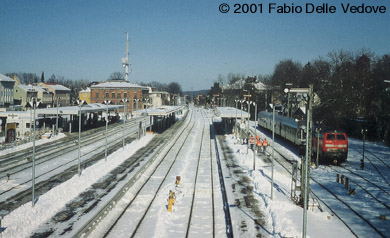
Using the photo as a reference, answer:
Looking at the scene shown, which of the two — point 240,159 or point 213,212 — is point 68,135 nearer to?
point 240,159

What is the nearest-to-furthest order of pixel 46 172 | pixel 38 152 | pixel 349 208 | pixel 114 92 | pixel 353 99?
pixel 349 208, pixel 46 172, pixel 38 152, pixel 353 99, pixel 114 92

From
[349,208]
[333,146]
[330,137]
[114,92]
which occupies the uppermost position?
[114,92]

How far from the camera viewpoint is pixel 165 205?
18922 mm

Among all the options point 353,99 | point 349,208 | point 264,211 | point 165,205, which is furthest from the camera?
point 353,99

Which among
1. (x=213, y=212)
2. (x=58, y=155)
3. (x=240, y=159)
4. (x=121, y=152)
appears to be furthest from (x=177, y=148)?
(x=213, y=212)

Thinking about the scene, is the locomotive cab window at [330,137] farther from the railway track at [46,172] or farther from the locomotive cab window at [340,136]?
the railway track at [46,172]

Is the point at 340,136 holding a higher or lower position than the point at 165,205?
higher

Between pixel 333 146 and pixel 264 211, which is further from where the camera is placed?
pixel 333 146

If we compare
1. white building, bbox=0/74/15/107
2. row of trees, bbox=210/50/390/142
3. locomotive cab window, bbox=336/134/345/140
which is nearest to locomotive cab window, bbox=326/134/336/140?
locomotive cab window, bbox=336/134/345/140

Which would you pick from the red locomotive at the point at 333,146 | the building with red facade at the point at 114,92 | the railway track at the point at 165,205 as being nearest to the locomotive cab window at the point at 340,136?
the red locomotive at the point at 333,146

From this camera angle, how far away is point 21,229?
14.8 meters

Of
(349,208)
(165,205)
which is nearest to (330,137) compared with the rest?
(349,208)

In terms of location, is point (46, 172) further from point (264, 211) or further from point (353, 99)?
point (353, 99)

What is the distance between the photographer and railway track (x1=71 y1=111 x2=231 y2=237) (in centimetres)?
1547
